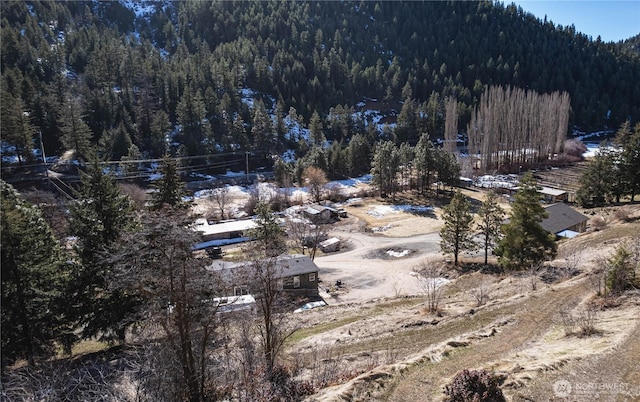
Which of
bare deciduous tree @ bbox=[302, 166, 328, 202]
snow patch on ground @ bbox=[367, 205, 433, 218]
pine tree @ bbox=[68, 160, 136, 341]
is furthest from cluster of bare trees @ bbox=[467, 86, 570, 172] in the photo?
pine tree @ bbox=[68, 160, 136, 341]

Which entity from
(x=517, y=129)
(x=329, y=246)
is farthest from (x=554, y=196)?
(x=329, y=246)

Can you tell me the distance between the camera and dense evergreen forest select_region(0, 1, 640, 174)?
3004 inches

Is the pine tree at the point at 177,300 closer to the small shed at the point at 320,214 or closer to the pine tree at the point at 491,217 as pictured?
the pine tree at the point at 491,217

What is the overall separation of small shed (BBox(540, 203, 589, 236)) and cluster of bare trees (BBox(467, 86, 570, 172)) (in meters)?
42.4

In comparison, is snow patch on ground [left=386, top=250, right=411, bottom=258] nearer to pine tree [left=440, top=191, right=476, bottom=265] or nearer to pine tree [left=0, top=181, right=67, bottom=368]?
pine tree [left=440, top=191, right=476, bottom=265]

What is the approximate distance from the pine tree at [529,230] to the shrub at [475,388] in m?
16.7

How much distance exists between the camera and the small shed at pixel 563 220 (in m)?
36.6

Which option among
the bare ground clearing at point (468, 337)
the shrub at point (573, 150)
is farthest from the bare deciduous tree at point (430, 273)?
the shrub at point (573, 150)

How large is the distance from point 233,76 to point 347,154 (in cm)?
4173

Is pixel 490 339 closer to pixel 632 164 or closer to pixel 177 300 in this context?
pixel 177 300

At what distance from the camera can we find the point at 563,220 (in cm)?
3800

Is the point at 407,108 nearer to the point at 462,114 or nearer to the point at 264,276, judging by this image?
the point at 462,114

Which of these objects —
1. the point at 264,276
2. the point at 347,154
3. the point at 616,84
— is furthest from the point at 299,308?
the point at 616,84

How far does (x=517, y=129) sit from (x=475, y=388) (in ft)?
280
